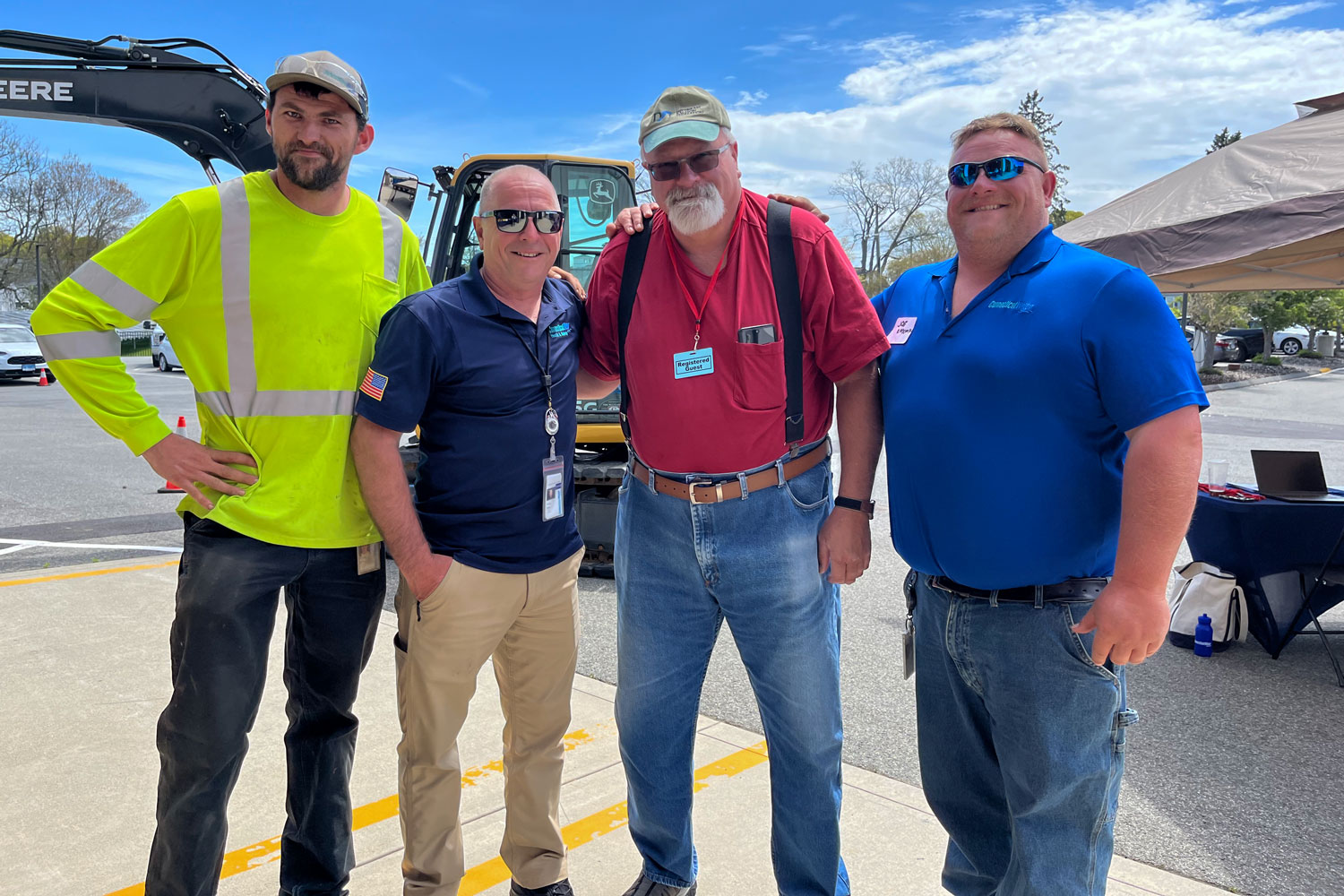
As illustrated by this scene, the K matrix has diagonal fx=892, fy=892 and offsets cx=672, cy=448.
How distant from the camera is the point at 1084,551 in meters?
2.00

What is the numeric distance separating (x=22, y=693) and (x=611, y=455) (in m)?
3.93

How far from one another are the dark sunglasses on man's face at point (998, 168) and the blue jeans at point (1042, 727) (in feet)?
3.28

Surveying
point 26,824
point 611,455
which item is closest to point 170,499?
point 611,455

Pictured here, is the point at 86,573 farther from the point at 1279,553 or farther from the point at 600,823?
the point at 1279,553

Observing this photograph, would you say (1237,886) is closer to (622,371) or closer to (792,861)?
(792,861)

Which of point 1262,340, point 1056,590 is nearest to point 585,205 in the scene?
point 1056,590

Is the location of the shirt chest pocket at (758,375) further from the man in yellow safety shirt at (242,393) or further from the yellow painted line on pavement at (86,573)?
the yellow painted line on pavement at (86,573)

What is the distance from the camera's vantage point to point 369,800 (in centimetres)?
324

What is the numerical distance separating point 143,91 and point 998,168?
5866 millimetres

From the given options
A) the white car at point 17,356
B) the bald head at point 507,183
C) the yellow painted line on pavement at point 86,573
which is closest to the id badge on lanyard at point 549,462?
the bald head at point 507,183

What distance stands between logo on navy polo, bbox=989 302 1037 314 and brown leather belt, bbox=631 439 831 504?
0.67 meters

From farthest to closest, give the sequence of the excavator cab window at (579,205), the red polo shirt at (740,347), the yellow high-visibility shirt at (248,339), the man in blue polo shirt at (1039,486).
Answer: the excavator cab window at (579,205), the red polo shirt at (740,347), the yellow high-visibility shirt at (248,339), the man in blue polo shirt at (1039,486)

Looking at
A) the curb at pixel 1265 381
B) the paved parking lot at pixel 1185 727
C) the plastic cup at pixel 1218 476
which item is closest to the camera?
the paved parking lot at pixel 1185 727

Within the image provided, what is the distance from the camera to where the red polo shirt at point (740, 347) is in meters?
2.37
